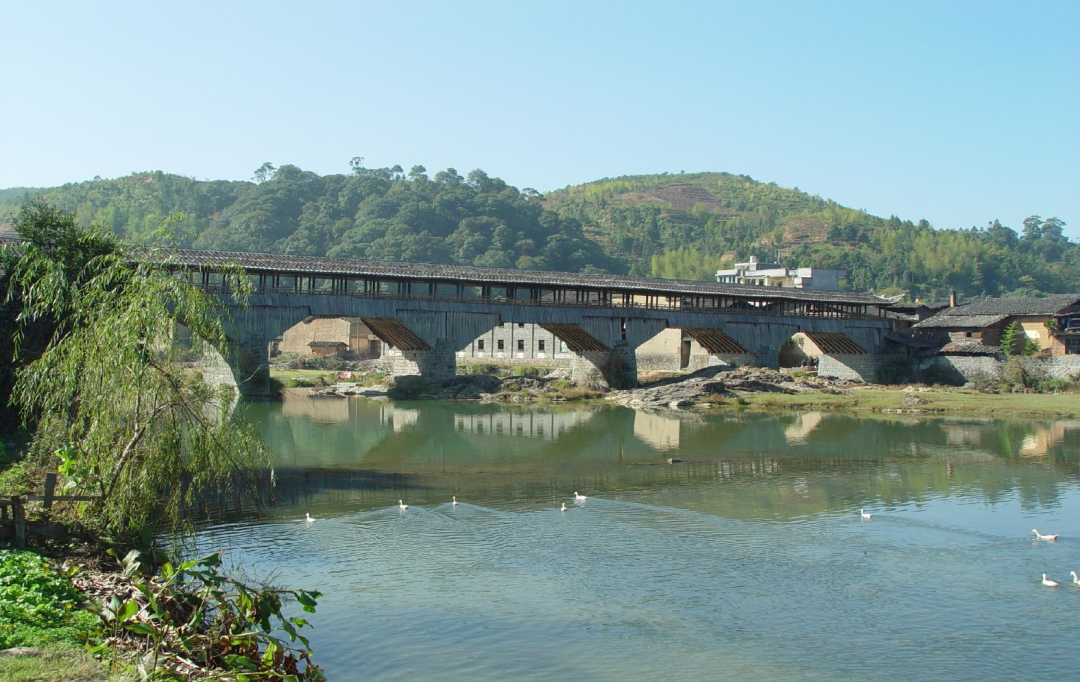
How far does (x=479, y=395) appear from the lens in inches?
1558

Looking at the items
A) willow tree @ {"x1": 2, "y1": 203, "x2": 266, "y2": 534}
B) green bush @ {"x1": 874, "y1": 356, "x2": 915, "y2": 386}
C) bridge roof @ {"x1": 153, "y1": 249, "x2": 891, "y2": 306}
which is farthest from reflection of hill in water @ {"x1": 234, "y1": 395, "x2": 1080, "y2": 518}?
green bush @ {"x1": 874, "y1": 356, "x2": 915, "y2": 386}

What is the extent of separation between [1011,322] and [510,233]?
55.0 metres

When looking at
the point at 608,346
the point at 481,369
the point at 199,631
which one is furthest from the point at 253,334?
the point at 199,631

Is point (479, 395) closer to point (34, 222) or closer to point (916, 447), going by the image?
point (916, 447)

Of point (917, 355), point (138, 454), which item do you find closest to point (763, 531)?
point (138, 454)

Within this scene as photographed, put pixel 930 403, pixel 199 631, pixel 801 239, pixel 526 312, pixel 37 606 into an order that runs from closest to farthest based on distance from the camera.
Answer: pixel 199 631 → pixel 37 606 → pixel 930 403 → pixel 526 312 → pixel 801 239

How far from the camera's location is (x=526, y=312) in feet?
130

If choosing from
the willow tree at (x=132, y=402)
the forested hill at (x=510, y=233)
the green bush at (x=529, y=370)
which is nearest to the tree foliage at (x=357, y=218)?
the forested hill at (x=510, y=233)

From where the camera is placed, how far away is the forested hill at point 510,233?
303 ft

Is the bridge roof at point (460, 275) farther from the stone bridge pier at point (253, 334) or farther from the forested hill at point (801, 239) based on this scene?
the forested hill at point (801, 239)

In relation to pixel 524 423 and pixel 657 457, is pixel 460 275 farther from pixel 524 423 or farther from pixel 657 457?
pixel 657 457

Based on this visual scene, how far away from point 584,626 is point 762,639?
190 cm

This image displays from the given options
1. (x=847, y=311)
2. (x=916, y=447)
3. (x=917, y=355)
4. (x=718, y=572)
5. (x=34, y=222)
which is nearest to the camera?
(x=718, y=572)

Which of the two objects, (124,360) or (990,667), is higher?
(124,360)
